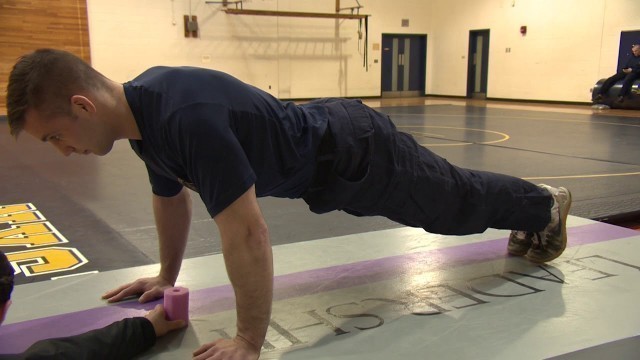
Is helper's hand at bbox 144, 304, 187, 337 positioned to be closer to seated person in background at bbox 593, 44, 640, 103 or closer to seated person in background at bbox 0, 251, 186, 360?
seated person in background at bbox 0, 251, 186, 360

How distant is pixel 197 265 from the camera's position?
239 cm

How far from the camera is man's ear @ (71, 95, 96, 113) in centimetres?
140

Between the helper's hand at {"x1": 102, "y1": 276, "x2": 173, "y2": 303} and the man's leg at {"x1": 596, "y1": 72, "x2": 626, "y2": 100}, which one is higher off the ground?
the man's leg at {"x1": 596, "y1": 72, "x2": 626, "y2": 100}

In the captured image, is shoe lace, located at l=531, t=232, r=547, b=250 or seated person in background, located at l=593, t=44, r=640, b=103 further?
seated person in background, located at l=593, t=44, r=640, b=103

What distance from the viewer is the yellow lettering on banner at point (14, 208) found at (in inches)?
143

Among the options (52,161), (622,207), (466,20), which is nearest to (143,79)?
(622,207)

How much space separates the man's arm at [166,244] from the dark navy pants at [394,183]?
496 millimetres

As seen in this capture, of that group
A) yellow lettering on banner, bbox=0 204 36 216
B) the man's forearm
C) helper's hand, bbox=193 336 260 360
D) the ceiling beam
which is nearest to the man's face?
the man's forearm

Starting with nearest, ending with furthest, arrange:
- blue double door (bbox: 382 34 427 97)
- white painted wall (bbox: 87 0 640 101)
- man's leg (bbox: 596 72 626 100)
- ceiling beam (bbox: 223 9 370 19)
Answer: man's leg (bbox: 596 72 626 100) → white painted wall (bbox: 87 0 640 101) → ceiling beam (bbox: 223 9 370 19) → blue double door (bbox: 382 34 427 97)

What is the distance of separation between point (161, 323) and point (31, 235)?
5.94ft

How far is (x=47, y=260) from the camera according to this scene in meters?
2.67

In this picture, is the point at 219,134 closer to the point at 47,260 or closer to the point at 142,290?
the point at 142,290

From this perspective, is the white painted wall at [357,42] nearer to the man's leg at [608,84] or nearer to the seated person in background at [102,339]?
the man's leg at [608,84]

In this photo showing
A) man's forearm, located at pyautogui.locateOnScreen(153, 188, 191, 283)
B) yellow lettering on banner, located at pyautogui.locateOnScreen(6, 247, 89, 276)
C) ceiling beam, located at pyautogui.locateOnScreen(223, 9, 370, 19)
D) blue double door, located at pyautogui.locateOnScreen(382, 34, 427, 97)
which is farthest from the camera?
blue double door, located at pyautogui.locateOnScreen(382, 34, 427, 97)
